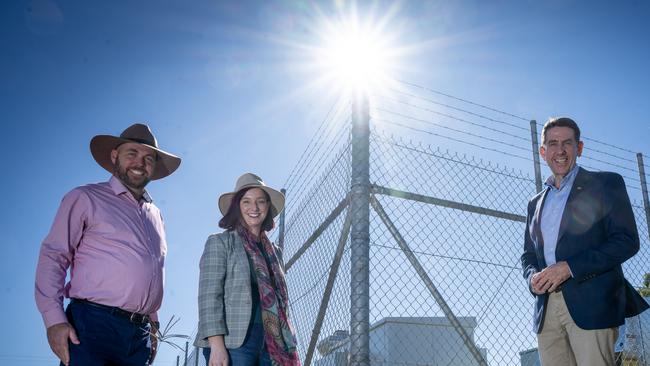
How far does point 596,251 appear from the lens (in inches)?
108

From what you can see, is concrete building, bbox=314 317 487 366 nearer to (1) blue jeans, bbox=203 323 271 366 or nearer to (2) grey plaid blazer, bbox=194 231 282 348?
(1) blue jeans, bbox=203 323 271 366

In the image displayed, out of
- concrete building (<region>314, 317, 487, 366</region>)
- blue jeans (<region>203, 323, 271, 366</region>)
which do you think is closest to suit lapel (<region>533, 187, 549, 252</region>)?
concrete building (<region>314, 317, 487, 366</region>)

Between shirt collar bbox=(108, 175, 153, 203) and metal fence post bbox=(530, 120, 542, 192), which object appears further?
metal fence post bbox=(530, 120, 542, 192)

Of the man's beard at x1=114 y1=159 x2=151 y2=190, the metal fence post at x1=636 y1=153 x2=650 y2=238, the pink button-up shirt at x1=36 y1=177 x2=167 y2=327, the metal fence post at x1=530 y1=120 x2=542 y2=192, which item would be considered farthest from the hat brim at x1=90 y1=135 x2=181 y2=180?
the metal fence post at x1=636 y1=153 x2=650 y2=238

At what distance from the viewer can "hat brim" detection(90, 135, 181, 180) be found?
3.11 m

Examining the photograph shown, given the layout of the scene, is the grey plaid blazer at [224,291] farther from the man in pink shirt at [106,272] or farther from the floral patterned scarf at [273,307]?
the man in pink shirt at [106,272]

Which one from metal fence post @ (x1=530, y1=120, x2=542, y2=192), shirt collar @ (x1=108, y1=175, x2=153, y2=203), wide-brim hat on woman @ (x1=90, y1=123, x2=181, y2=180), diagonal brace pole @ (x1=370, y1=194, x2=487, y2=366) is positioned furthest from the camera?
metal fence post @ (x1=530, y1=120, x2=542, y2=192)

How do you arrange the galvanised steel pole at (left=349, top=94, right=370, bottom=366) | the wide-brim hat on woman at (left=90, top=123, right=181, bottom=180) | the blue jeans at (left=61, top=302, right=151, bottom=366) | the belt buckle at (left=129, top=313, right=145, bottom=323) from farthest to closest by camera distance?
the galvanised steel pole at (left=349, top=94, right=370, bottom=366) → the wide-brim hat on woman at (left=90, top=123, right=181, bottom=180) → the belt buckle at (left=129, top=313, right=145, bottom=323) → the blue jeans at (left=61, top=302, right=151, bottom=366)

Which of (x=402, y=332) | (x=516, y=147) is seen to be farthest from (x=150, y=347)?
(x=402, y=332)

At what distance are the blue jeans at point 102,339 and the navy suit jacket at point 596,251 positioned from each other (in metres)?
1.96

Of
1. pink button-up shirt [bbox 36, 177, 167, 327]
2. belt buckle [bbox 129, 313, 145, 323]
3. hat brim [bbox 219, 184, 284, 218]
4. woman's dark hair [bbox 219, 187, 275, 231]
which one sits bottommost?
belt buckle [bbox 129, 313, 145, 323]

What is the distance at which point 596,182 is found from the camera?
2.96 m

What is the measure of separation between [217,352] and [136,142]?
117 cm

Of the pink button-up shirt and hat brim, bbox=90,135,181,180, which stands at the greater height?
hat brim, bbox=90,135,181,180
